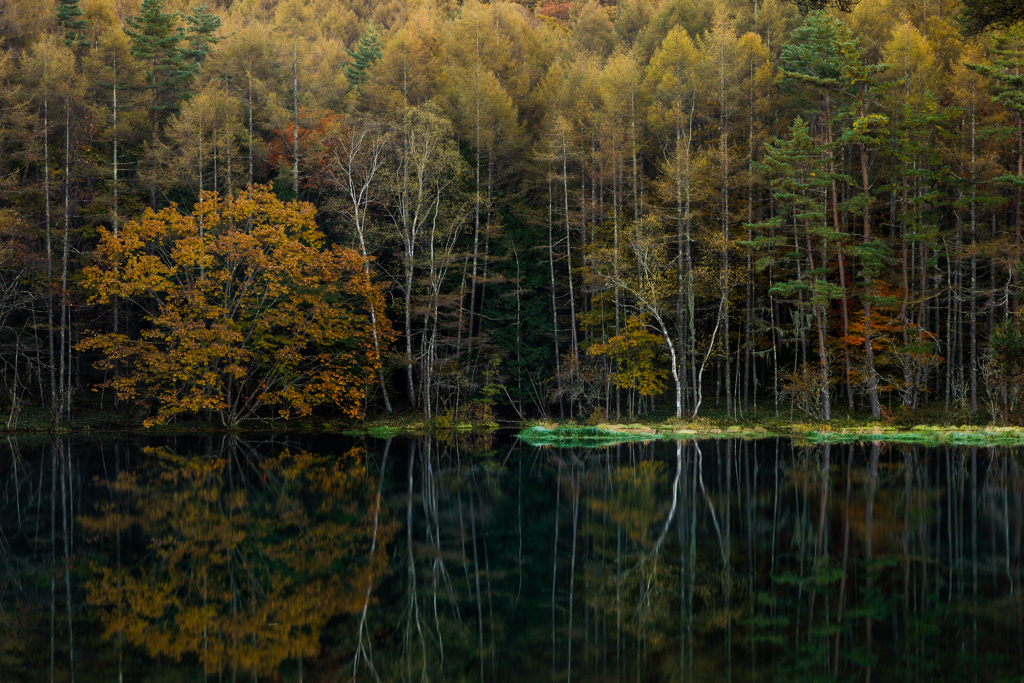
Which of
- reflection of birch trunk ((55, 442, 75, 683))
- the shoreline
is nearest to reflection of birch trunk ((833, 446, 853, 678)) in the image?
reflection of birch trunk ((55, 442, 75, 683))

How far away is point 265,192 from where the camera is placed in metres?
30.8

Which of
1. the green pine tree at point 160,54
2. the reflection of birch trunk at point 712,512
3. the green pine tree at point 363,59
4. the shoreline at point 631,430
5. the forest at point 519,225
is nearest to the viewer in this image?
the reflection of birch trunk at point 712,512

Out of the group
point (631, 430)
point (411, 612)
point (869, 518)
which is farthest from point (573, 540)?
point (631, 430)

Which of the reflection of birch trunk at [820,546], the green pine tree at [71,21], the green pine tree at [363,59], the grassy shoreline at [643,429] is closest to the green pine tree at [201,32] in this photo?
the green pine tree at [71,21]

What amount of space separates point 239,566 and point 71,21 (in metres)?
36.5

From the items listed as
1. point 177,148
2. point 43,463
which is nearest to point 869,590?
point 43,463

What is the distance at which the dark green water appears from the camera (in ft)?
23.5

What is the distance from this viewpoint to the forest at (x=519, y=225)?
29281 millimetres

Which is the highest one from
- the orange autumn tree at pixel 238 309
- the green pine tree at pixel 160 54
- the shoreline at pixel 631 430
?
the green pine tree at pixel 160 54

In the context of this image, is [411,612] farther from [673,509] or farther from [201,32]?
[201,32]

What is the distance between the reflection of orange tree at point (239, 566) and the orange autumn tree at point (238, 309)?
40.7 ft

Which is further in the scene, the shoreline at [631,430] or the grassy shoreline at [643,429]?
the grassy shoreline at [643,429]

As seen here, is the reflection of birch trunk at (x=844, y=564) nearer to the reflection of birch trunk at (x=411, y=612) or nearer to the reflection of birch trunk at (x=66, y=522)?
the reflection of birch trunk at (x=411, y=612)

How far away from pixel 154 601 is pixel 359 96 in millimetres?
34664
